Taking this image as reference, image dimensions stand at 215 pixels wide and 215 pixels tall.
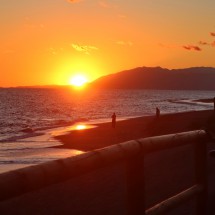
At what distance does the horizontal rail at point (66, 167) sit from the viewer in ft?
6.09

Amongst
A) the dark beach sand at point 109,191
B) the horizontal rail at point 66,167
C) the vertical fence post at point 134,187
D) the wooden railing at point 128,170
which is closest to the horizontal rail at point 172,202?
the wooden railing at point 128,170

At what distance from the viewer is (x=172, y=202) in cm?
371

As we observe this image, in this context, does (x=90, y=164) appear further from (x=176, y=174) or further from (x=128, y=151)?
(x=176, y=174)

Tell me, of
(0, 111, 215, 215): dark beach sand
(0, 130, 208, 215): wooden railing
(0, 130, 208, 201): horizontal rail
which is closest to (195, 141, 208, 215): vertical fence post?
(0, 130, 208, 215): wooden railing

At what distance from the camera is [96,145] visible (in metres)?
24.6

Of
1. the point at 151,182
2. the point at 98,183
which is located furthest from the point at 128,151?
the point at 98,183

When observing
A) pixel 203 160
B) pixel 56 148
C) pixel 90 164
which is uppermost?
pixel 90 164

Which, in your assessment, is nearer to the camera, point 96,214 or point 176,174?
point 96,214

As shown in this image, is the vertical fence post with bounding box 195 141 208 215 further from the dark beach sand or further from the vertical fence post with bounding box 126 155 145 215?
the dark beach sand

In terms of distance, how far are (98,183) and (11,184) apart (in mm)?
9339

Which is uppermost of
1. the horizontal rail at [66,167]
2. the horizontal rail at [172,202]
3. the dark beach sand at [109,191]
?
the horizontal rail at [66,167]

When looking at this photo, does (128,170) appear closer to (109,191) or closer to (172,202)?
(172,202)

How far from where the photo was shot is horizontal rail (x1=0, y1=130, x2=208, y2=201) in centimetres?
186

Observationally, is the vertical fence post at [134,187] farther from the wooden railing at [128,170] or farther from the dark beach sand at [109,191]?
the dark beach sand at [109,191]
